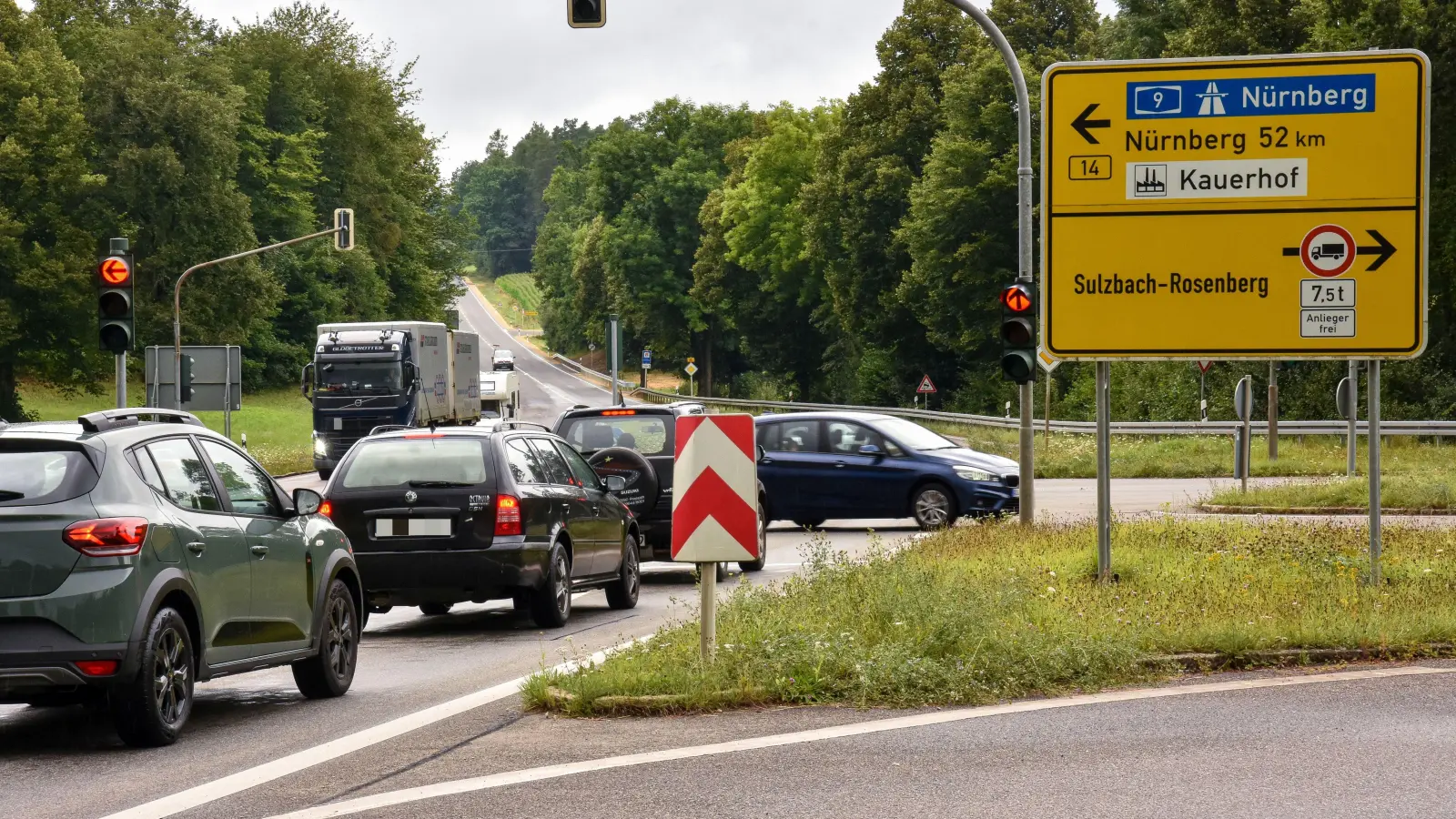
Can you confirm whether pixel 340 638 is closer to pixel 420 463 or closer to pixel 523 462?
pixel 420 463

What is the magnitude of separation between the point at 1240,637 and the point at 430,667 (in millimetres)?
5041

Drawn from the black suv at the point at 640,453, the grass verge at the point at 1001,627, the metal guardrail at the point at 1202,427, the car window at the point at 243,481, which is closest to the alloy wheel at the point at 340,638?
the car window at the point at 243,481

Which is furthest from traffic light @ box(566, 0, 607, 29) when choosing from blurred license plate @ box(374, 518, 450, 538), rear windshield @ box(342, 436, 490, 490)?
blurred license plate @ box(374, 518, 450, 538)

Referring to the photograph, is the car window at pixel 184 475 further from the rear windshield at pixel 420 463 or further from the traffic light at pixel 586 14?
the traffic light at pixel 586 14

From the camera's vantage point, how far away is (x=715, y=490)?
9664mm

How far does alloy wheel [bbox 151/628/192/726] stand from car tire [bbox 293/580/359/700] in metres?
1.41

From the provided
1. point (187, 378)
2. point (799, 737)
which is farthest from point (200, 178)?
point (799, 737)

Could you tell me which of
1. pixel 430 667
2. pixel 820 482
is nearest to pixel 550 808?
pixel 430 667

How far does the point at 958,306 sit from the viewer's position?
6406cm

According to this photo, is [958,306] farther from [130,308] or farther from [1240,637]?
[1240,637]

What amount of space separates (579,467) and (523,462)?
1.41 m

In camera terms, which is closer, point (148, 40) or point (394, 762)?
point (394, 762)

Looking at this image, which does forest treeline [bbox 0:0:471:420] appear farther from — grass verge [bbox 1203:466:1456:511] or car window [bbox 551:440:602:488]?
car window [bbox 551:440:602:488]

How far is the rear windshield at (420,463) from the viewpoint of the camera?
45.2 feet
